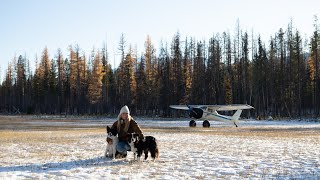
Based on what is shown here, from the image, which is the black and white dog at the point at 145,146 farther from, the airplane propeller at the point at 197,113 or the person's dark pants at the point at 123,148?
the airplane propeller at the point at 197,113

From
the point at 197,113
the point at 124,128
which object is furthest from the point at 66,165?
the point at 197,113

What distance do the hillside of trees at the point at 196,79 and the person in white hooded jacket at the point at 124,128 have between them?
48.7 metres

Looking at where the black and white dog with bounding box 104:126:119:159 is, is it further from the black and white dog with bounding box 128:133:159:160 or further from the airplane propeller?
the airplane propeller

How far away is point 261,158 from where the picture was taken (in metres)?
13.1

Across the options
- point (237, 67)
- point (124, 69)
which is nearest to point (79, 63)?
point (124, 69)

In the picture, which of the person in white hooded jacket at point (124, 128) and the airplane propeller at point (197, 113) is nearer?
the person in white hooded jacket at point (124, 128)

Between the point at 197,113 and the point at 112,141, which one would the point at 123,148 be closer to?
the point at 112,141

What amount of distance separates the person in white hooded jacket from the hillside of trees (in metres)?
48.7

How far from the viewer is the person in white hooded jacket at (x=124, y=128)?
41.7ft

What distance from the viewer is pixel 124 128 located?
12992 millimetres

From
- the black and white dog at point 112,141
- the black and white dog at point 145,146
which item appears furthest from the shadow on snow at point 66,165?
the black and white dog at point 145,146

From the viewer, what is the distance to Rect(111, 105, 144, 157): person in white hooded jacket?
1271 centimetres

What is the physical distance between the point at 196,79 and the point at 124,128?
61.1m

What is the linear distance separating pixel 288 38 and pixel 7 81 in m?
78.9
